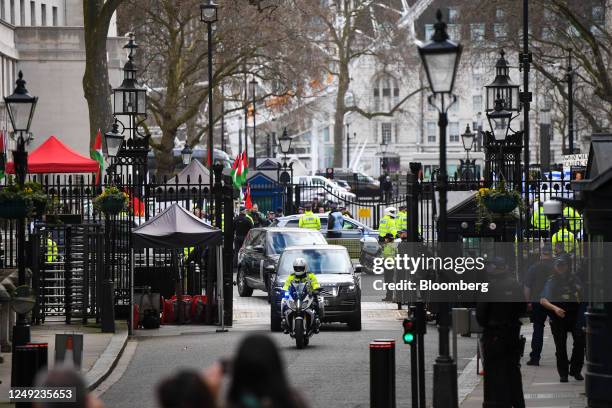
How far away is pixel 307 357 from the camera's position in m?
21.0

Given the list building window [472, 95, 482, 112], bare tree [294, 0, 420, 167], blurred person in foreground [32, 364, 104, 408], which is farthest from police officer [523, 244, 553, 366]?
building window [472, 95, 482, 112]

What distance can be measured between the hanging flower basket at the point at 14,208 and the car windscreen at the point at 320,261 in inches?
297

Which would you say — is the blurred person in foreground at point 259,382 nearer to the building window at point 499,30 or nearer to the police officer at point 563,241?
the police officer at point 563,241

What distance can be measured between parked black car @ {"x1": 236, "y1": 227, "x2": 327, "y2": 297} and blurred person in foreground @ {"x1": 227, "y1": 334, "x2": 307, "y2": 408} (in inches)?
952

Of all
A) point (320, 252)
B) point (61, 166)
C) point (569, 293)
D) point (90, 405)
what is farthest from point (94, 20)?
point (90, 405)

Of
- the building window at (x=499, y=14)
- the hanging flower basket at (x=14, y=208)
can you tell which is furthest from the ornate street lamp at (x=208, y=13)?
the building window at (x=499, y=14)

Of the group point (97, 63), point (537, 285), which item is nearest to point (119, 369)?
point (537, 285)

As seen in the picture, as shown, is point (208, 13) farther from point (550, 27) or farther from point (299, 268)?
point (550, 27)

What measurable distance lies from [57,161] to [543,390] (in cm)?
1836

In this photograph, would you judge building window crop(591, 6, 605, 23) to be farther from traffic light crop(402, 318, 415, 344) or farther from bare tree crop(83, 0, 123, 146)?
traffic light crop(402, 318, 415, 344)

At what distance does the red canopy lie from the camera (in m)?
33.4

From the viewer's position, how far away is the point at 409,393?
17.8 m

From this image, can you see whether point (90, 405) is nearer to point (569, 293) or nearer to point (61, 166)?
point (569, 293)

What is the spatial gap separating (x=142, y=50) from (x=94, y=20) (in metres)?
24.8
